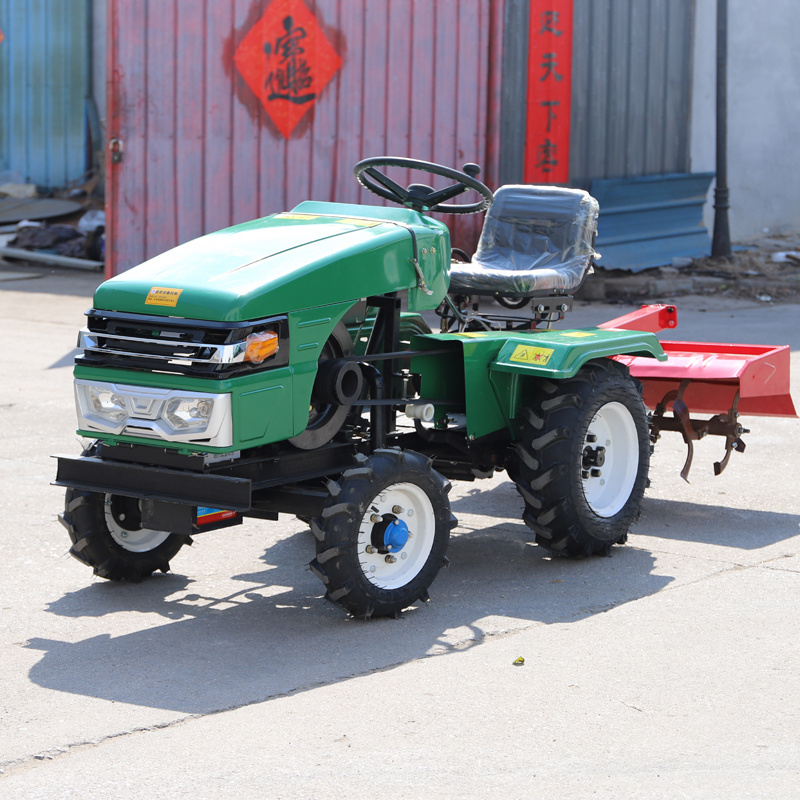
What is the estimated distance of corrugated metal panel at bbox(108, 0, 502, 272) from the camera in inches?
495

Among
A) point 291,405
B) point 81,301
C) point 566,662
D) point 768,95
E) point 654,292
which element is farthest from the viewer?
point 768,95

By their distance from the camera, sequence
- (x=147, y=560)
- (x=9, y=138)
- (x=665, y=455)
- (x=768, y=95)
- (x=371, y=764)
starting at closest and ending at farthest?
(x=371, y=764) → (x=147, y=560) → (x=665, y=455) → (x=768, y=95) → (x=9, y=138)

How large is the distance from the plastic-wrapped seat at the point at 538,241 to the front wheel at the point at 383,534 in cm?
172

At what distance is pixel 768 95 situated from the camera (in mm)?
18500

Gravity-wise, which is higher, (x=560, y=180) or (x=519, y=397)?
(x=560, y=180)

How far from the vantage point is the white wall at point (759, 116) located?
17.4 meters

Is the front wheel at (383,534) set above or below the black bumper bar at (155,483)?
below

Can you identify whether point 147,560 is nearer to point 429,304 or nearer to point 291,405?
point 291,405

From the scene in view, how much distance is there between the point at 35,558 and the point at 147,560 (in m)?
0.62

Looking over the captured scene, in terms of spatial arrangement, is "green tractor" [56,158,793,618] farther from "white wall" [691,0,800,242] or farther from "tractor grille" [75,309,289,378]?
"white wall" [691,0,800,242]

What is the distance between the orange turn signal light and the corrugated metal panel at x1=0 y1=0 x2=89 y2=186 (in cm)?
1704

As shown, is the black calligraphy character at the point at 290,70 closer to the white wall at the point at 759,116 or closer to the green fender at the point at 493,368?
the white wall at the point at 759,116

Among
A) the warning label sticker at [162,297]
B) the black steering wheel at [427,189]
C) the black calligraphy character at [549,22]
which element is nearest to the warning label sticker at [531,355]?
the black steering wheel at [427,189]

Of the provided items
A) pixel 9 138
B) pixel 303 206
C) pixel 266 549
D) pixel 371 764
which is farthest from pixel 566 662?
pixel 9 138
